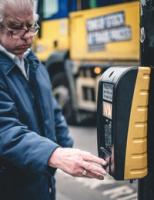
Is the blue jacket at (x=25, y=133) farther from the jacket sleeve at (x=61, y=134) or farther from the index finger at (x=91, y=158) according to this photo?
the jacket sleeve at (x=61, y=134)

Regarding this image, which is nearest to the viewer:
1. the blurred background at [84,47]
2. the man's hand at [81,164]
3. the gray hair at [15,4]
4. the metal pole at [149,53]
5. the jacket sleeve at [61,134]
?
the man's hand at [81,164]

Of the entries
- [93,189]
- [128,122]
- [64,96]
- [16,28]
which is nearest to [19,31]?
[16,28]

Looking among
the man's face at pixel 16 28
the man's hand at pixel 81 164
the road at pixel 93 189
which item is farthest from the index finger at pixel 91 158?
the road at pixel 93 189

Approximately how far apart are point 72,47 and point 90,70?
0.63m

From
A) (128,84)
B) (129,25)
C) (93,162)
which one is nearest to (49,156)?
(93,162)

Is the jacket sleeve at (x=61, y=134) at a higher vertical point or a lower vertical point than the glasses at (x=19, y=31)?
lower

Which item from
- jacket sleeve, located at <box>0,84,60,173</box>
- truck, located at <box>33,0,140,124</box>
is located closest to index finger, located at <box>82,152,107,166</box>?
jacket sleeve, located at <box>0,84,60,173</box>

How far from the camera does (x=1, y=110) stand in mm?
2109

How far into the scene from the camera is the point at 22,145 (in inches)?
79.8

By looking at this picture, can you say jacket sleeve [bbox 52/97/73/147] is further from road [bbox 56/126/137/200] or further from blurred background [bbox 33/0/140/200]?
blurred background [bbox 33/0/140/200]

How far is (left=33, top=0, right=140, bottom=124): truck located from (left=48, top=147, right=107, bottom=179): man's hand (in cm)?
575

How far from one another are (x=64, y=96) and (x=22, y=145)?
296 inches

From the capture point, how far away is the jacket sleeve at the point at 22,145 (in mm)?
1986

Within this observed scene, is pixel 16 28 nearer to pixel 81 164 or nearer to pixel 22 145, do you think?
pixel 22 145
